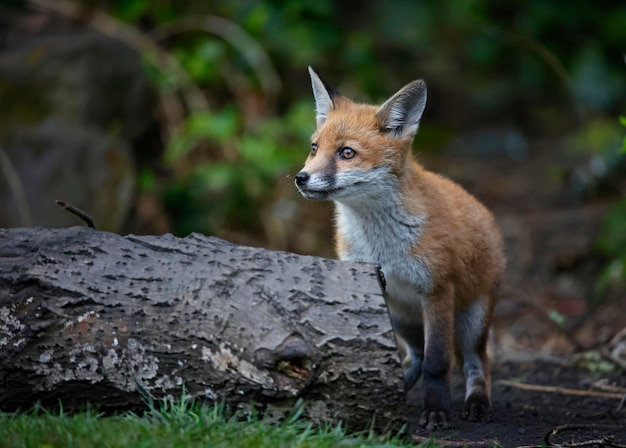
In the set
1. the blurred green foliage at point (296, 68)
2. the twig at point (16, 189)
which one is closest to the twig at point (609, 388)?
the blurred green foliage at point (296, 68)

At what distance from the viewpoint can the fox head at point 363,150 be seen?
5457 mm

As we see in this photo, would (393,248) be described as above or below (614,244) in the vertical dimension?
above

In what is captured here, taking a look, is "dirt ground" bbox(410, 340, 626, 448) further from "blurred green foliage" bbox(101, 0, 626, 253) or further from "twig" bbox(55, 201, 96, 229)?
"blurred green foliage" bbox(101, 0, 626, 253)

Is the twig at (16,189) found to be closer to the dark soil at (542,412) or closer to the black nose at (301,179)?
the black nose at (301,179)

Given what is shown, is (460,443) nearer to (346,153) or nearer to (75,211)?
(346,153)

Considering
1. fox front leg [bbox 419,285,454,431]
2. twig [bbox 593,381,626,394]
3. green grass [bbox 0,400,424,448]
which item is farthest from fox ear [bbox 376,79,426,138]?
twig [bbox 593,381,626,394]

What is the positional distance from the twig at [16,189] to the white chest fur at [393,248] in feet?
14.6

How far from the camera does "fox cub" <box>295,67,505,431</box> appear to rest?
539 cm

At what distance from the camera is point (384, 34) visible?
1363 centimetres

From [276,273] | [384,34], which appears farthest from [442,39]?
[276,273]

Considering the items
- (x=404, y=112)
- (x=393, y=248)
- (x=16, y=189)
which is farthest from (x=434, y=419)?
(x=16, y=189)

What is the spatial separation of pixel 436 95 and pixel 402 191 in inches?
A: 432

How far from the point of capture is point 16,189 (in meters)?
8.84

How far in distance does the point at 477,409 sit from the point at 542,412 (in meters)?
0.59
